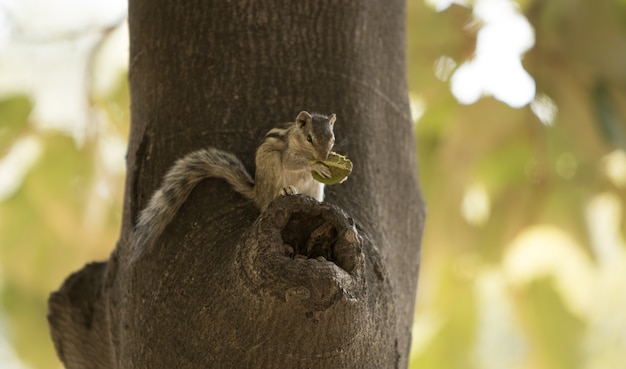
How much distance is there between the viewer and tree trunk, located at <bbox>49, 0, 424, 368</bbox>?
128 cm

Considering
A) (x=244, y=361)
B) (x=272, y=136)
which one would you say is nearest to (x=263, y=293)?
(x=244, y=361)

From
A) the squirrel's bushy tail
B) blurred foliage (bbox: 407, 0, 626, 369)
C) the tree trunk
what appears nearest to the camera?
the tree trunk

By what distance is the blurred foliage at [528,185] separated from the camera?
A: 262 cm

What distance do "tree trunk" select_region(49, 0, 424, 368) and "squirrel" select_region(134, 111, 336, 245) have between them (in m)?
0.03

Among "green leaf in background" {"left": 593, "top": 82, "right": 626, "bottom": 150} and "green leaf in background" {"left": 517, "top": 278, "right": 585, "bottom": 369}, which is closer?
"green leaf in background" {"left": 593, "top": 82, "right": 626, "bottom": 150}

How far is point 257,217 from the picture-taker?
146 centimetres

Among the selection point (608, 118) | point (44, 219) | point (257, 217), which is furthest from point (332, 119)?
point (44, 219)

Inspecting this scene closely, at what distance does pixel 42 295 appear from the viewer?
2.88 metres

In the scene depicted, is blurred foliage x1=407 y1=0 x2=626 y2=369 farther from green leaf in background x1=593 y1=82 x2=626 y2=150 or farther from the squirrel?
the squirrel

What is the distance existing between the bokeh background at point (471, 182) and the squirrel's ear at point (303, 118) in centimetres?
108

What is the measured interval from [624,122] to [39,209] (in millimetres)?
1784

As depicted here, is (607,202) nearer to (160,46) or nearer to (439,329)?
(439,329)

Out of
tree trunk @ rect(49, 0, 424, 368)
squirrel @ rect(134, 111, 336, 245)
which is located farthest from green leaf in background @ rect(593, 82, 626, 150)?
squirrel @ rect(134, 111, 336, 245)

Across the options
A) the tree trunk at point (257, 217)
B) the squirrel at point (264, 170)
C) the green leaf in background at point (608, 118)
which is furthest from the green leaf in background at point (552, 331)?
the squirrel at point (264, 170)
